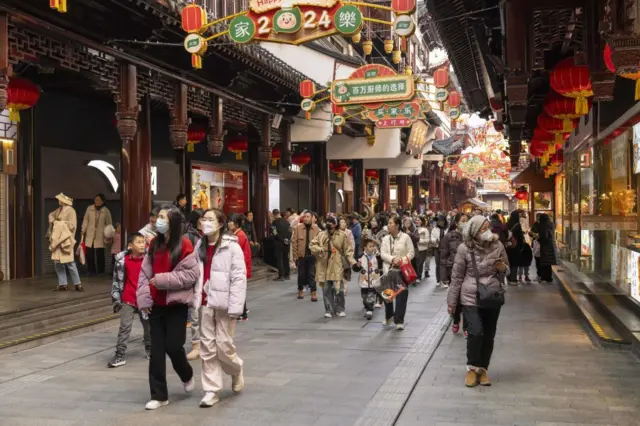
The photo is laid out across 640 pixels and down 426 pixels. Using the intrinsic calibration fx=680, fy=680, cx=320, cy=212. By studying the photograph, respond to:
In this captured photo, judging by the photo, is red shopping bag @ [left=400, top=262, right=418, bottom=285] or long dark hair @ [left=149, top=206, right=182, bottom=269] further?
red shopping bag @ [left=400, top=262, right=418, bottom=285]

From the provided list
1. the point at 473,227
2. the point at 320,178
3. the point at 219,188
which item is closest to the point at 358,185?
the point at 320,178

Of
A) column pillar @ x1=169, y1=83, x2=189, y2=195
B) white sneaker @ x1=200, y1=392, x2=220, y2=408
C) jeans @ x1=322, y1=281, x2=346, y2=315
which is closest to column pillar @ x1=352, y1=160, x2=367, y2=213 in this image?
column pillar @ x1=169, y1=83, x2=189, y2=195

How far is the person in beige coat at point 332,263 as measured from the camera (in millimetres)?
10680

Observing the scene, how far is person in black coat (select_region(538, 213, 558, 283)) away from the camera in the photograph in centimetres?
1506

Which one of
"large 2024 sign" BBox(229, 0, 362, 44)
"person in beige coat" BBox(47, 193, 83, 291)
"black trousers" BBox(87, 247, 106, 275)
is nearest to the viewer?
"large 2024 sign" BBox(229, 0, 362, 44)

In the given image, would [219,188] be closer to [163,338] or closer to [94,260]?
[94,260]

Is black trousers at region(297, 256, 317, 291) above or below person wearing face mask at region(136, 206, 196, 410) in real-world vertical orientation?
below

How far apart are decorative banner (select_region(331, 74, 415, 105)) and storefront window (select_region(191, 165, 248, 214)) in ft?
15.6

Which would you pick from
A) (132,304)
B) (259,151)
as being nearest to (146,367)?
(132,304)

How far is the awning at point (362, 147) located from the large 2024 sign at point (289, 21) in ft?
46.5

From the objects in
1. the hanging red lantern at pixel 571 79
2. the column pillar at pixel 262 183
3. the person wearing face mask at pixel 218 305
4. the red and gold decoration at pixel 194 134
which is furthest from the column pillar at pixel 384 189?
the person wearing face mask at pixel 218 305

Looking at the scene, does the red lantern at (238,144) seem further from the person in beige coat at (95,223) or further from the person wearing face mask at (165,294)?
the person wearing face mask at (165,294)

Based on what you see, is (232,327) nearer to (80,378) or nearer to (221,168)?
(80,378)

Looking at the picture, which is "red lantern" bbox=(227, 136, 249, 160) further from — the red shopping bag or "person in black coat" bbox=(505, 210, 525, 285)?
the red shopping bag
